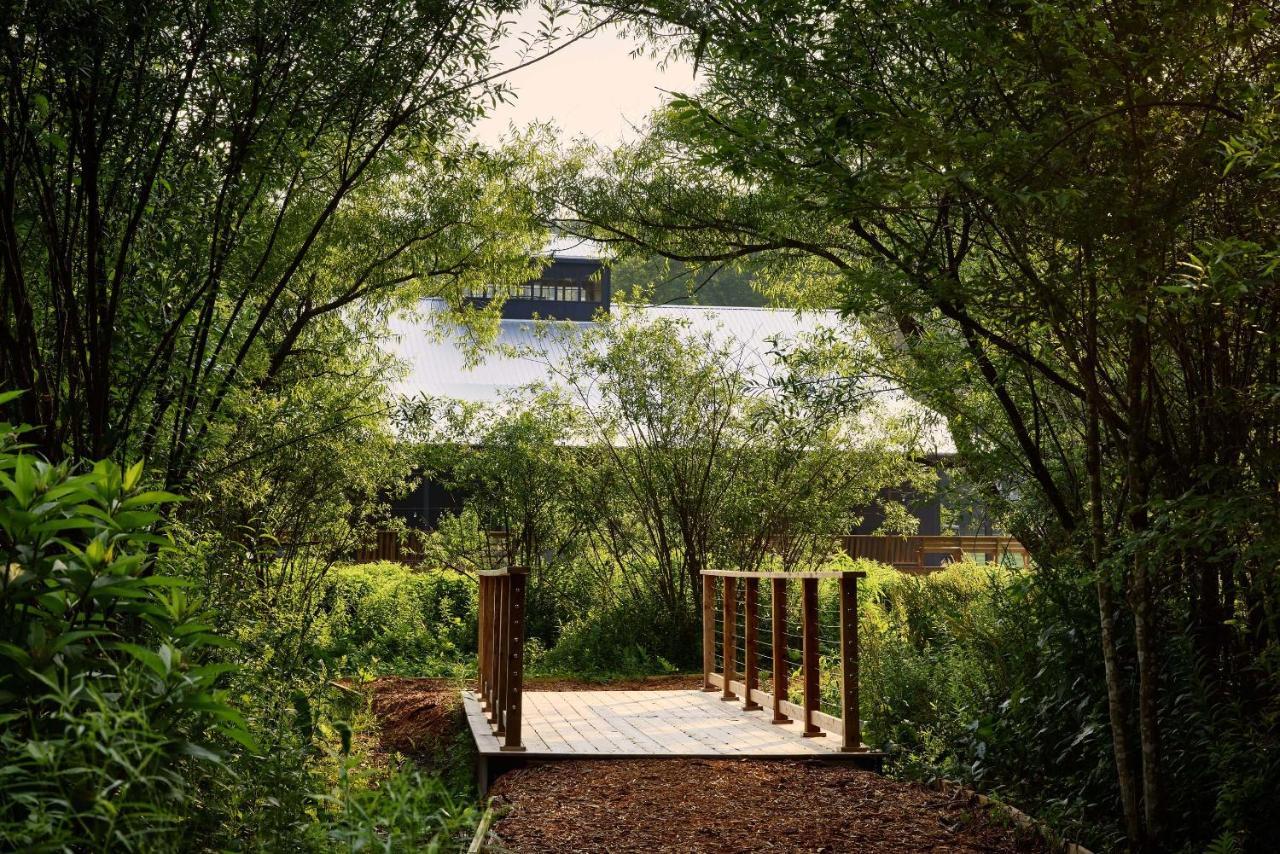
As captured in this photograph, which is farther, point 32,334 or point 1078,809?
point 1078,809

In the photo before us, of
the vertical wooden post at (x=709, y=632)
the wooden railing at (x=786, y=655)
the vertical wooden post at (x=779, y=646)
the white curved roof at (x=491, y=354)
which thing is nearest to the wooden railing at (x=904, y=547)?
the white curved roof at (x=491, y=354)

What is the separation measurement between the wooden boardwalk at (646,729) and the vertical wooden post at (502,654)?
0.36ft

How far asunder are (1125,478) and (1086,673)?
1058mm

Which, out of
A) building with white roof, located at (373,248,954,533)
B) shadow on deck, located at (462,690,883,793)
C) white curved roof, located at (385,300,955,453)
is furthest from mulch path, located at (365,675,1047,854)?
white curved roof, located at (385,300,955,453)

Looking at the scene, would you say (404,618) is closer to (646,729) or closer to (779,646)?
(646,729)

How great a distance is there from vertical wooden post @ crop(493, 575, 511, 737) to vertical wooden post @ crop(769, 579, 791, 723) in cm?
174

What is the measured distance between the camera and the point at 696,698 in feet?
30.5

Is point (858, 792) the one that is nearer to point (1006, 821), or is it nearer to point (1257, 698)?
point (1006, 821)

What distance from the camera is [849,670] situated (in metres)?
6.73

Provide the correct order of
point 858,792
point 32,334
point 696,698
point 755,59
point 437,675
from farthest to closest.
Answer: point 437,675 → point 696,698 → point 858,792 → point 755,59 → point 32,334

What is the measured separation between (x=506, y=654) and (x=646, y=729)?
4.15ft

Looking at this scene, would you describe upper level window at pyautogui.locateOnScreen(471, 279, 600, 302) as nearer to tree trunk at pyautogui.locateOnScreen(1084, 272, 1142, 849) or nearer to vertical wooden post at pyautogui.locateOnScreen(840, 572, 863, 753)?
vertical wooden post at pyautogui.locateOnScreen(840, 572, 863, 753)

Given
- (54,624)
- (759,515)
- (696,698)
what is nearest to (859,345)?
(759,515)

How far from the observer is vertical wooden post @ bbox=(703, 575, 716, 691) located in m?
9.82
